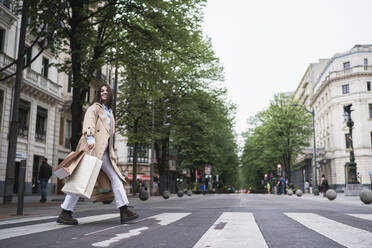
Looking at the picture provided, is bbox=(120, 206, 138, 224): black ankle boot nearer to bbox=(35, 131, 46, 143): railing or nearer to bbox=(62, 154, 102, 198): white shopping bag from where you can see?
bbox=(62, 154, 102, 198): white shopping bag

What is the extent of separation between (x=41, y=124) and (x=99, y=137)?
2437cm

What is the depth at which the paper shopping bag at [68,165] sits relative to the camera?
17.2 feet

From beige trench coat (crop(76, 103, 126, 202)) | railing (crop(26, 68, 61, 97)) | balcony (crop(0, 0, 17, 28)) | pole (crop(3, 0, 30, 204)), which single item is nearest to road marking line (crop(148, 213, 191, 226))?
beige trench coat (crop(76, 103, 126, 202))

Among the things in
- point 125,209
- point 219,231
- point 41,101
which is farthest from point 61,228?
point 41,101

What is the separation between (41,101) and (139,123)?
7438 millimetres

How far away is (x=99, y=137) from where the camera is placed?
5.71 metres

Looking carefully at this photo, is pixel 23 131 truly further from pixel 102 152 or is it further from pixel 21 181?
pixel 102 152

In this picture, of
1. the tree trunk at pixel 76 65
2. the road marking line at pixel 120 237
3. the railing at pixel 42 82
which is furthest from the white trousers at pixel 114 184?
the railing at pixel 42 82

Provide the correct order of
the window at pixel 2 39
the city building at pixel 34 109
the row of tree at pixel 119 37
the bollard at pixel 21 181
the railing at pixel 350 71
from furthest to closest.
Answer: the railing at pixel 350 71 < the window at pixel 2 39 < the city building at pixel 34 109 < the row of tree at pixel 119 37 < the bollard at pixel 21 181

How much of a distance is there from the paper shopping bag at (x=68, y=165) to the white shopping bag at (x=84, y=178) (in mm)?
75

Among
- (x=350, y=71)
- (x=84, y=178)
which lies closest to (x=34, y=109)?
(x=84, y=178)

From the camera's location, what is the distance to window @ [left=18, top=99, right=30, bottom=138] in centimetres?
2475

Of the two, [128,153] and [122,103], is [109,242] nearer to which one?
[122,103]

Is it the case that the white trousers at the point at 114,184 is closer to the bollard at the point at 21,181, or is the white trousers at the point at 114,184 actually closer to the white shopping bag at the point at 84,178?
the white shopping bag at the point at 84,178
